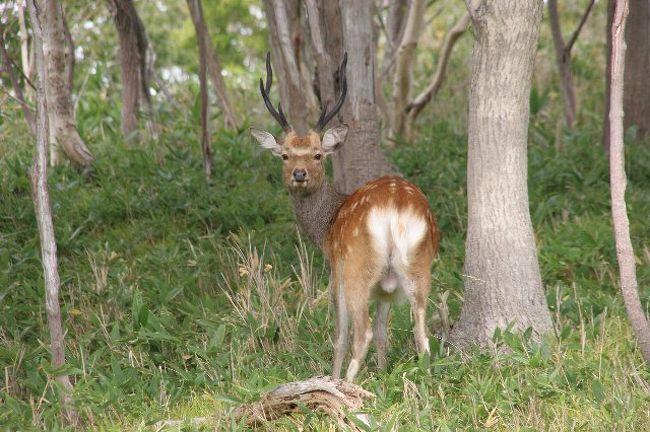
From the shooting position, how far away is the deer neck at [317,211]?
7.22 metres

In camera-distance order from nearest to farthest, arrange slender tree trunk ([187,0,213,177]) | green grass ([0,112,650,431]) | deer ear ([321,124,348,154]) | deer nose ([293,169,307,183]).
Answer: green grass ([0,112,650,431]), deer nose ([293,169,307,183]), deer ear ([321,124,348,154]), slender tree trunk ([187,0,213,177])

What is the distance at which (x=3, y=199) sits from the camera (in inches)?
380

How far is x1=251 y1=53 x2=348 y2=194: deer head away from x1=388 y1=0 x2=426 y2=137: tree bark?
4173 millimetres

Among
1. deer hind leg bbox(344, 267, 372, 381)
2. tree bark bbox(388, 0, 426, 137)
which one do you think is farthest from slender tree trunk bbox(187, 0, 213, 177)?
deer hind leg bbox(344, 267, 372, 381)

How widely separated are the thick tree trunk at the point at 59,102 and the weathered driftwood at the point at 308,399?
557cm

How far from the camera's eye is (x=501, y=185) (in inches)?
250

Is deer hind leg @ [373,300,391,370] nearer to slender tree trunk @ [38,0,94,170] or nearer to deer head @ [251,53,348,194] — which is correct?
deer head @ [251,53,348,194]

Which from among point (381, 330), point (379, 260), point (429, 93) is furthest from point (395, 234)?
point (429, 93)

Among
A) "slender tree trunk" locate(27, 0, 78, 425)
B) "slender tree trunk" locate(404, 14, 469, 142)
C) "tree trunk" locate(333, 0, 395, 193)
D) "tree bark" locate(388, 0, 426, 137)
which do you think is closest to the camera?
"slender tree trunk" locate(27, 0, 78, 425)

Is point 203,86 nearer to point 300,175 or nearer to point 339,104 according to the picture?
point 339,104

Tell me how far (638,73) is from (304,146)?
5.02 meters

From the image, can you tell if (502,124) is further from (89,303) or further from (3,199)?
(3,199)

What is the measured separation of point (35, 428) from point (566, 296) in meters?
3.54

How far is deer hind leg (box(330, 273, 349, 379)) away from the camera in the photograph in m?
6.36
